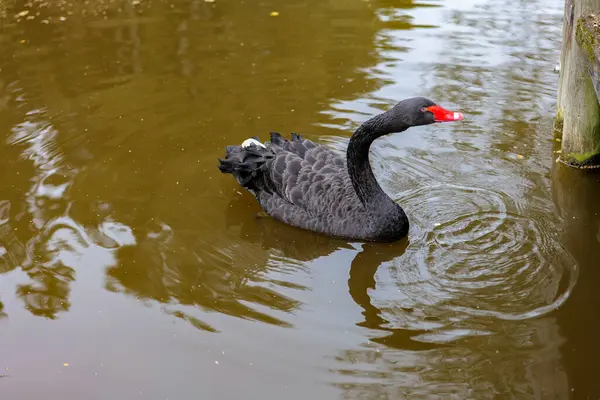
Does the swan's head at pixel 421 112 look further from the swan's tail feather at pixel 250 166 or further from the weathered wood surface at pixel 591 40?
the swan's tail feather at pixel 250 166

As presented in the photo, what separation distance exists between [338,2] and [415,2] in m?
1.16

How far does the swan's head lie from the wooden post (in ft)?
4.39

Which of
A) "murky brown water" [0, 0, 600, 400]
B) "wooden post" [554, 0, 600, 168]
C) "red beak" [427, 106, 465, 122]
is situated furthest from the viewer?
"wooden post" [554, 0, 600, 168]

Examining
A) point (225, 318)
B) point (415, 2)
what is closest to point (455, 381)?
point (225, 318)

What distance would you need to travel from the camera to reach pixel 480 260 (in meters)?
4.70

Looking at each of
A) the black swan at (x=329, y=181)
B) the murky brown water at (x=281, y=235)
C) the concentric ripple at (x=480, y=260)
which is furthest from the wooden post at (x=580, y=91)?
the black swan at (x=329, y=181)

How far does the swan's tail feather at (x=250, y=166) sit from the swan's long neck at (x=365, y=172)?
30.4 inches

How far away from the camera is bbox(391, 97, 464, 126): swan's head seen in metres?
4.52

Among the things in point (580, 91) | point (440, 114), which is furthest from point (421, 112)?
point (580, 91)

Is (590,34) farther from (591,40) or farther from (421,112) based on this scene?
(421,112)

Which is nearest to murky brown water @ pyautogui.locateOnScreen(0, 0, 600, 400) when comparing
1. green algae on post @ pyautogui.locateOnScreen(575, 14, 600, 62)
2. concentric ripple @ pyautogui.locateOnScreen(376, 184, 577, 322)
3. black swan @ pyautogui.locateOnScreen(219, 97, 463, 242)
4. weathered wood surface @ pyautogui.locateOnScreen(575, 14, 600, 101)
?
concentric ripple @ pyautogui.locateOnScreen(376, 184, 577, 322)

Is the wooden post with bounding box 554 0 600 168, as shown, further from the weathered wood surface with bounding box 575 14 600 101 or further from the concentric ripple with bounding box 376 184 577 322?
the concentric ripple with bounding box 376 184 577 322

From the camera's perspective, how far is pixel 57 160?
6.35 meters

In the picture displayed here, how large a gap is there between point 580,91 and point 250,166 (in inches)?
108
